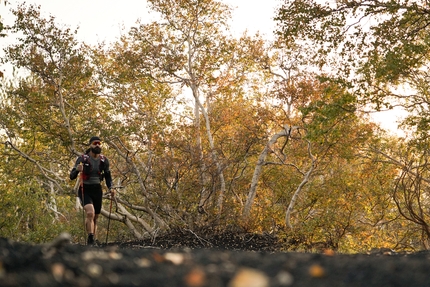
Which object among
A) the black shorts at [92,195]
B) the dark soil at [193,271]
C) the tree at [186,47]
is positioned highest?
the tree at [186,47]

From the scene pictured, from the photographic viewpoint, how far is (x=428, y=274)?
2.53m

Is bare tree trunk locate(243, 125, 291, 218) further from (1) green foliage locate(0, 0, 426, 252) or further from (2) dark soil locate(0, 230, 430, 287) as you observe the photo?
(2) dark soil locate(0, 230, 430, 287)

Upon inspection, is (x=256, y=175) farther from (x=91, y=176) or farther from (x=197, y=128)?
(x=91, y=176)

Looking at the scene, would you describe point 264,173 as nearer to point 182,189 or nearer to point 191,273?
point 182,189

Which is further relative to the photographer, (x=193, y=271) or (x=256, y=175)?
(x=256, y=175)

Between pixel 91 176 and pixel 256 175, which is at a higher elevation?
pixel 256 175

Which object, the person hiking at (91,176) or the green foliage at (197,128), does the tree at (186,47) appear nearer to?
the green foliage at (197,128)

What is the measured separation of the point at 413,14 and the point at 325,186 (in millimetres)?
11071

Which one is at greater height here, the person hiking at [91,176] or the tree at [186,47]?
the tree at [186,47]

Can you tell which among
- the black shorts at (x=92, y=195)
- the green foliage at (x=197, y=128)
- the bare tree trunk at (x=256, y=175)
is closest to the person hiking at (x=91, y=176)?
the black shorts at (x=92, y=195)

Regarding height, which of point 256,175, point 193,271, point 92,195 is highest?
point 256,175

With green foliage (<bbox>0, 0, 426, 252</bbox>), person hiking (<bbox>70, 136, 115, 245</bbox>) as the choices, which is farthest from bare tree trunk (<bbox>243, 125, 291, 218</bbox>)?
person hiking (<bbox>70, 136, 115, 245</bbox>)

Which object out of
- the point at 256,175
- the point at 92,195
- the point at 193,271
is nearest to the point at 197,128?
the point at 256,175

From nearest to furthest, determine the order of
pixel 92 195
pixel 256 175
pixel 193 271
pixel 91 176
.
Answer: pixel 193 271 < pixel 91 176 < pixel 92 195 < pixel 256 175
